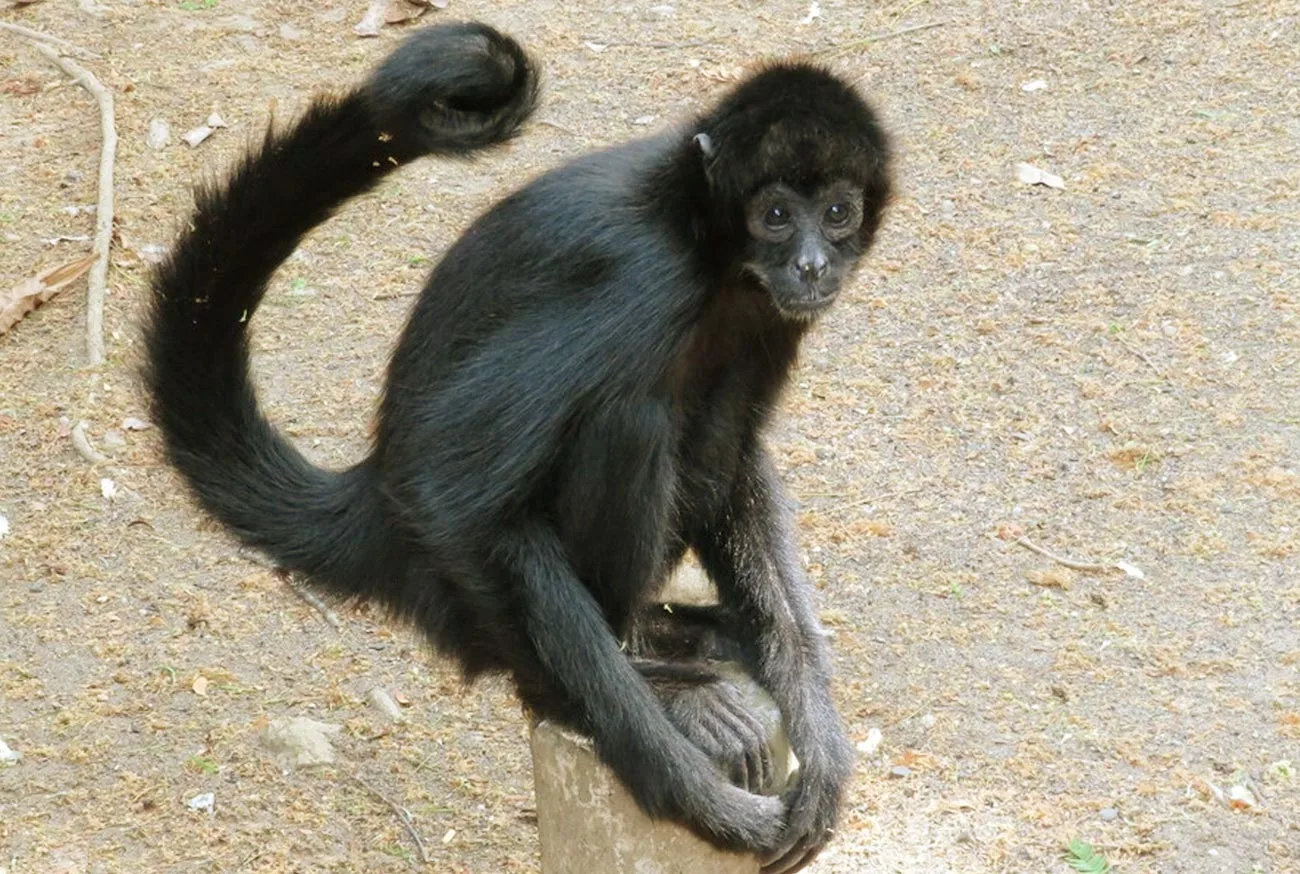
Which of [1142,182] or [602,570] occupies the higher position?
[602,570]

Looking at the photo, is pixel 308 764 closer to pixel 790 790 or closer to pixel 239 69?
pixel 790 790

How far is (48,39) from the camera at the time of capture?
406 inches

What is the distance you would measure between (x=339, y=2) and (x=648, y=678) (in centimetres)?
702

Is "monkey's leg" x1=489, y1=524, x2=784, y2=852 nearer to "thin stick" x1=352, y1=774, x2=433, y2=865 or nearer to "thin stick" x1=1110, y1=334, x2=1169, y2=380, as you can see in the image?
"thin stick" x1=352, y1=774, x2=433, y2=865

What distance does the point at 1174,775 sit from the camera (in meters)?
5.96

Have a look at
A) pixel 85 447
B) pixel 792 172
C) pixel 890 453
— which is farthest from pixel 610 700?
pixel 85 447

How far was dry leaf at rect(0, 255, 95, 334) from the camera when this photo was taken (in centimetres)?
801

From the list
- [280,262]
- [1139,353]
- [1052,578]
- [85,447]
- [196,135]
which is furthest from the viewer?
[196,135]

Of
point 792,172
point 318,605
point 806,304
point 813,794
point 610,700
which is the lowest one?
point 318,605

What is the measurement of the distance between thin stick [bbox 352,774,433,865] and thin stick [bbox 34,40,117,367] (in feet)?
9.38

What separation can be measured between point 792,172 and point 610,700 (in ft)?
5.06

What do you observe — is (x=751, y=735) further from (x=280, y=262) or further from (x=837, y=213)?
(x=280, y=262)

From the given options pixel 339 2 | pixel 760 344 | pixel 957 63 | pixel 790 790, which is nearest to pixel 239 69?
pixel 339 2

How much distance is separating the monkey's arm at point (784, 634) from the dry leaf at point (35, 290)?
4.02 metres
